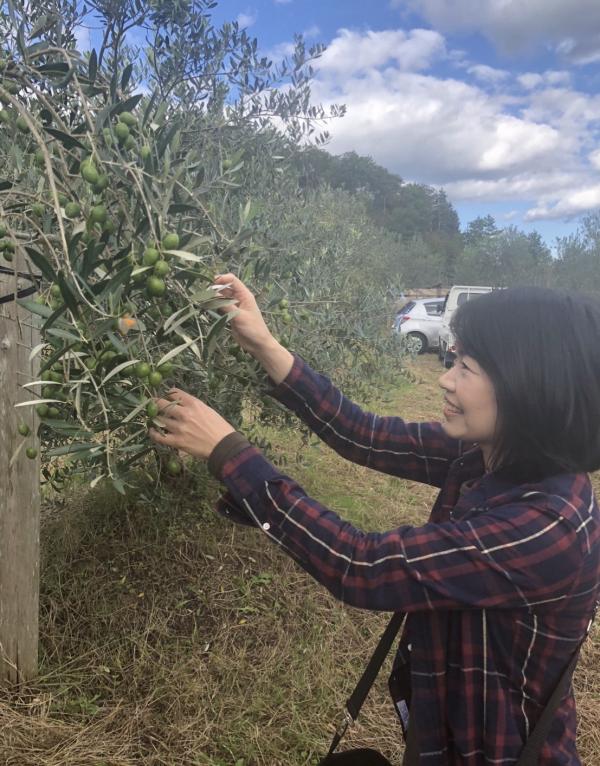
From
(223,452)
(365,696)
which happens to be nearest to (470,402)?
(223,452)

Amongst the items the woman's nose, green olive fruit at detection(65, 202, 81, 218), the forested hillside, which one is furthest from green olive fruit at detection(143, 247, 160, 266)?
the forested hillside

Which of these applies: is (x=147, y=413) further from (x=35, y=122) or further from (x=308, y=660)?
(x=308, y=660)

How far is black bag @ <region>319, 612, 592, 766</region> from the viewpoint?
1.41 meters

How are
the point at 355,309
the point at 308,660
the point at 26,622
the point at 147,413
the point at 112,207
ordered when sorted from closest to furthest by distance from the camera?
the point at 147,413 < the point at 112,207 < the point at 26,622 < the point at 308,660 < the point at 355,309

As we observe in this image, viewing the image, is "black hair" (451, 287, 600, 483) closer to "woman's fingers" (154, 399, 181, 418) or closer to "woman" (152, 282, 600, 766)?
"woman" (152, 282, 600, 766)

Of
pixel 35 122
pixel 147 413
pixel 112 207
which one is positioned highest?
pixel 35 122

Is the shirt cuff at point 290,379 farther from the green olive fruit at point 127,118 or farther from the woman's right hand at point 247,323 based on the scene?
the green olive fruit at point 127,118

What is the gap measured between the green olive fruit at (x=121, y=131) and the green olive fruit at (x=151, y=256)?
1.16 feet

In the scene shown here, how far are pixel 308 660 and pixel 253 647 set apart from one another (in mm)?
297

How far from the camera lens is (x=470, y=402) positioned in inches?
59.4

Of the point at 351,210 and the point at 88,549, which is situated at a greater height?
the point at 351,210

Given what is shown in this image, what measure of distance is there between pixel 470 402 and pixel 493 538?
0.33 metres

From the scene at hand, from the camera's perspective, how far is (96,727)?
2754 millimetres

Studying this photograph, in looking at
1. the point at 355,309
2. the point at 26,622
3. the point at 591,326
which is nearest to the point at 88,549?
the point at 26,622
